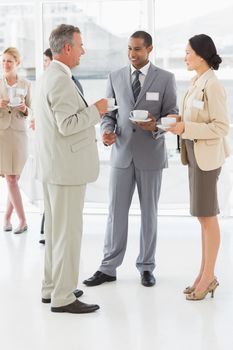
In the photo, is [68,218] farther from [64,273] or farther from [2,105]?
[2,105]

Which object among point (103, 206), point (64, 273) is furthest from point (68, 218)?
point (103, 206)

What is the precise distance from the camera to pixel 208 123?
3.31 m

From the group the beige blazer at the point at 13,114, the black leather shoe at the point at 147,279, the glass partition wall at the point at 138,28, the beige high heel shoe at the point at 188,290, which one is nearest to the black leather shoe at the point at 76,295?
the black leather shoe at the point at 147,279

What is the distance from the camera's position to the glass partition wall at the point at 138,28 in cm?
576

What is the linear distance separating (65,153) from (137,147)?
723 millimetres

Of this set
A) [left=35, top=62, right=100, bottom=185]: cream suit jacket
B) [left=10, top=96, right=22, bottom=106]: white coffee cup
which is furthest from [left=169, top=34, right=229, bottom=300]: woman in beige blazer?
[left=10, top=96, right=22, bottom=106]: white coffee cup

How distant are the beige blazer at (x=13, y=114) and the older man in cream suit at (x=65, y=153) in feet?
6.20

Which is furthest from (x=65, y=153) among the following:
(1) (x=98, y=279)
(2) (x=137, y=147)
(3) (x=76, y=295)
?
(1) (x=98, y=279)

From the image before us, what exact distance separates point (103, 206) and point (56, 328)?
307cm

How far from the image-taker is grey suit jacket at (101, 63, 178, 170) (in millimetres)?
3703

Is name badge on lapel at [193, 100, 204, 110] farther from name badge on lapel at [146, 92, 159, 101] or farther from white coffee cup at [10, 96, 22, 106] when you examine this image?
white coffee cup at [10, 96, 22, 106]

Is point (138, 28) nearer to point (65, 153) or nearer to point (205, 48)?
point (205, 48)

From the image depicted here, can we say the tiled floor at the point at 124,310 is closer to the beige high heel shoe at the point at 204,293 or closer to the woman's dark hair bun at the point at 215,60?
the beige high heel shoe at the point at 204,293

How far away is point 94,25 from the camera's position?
597 centimetres
